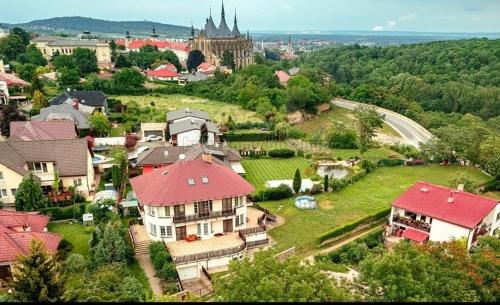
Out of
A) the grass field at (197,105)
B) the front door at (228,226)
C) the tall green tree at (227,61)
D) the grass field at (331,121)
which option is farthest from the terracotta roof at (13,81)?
the tall green tree at (227,61)

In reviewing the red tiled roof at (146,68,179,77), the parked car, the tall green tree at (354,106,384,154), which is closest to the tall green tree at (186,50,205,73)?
the red tiled roof at (146,68,179,77)

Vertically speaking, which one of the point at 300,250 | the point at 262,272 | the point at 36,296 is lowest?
the point at 300,250

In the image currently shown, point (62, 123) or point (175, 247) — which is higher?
point (62, 123)

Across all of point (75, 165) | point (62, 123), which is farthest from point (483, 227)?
point (62, 123)

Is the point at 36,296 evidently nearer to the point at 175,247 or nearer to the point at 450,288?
the point at 175,247

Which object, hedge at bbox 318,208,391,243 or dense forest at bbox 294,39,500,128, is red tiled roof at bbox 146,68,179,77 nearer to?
dense forest at bbox 294,39,500,128

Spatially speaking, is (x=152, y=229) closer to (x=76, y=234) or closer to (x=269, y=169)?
(x=76, y=234)

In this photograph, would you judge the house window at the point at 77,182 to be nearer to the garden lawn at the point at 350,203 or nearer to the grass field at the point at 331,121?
the garden lawn at the point at 350,203
